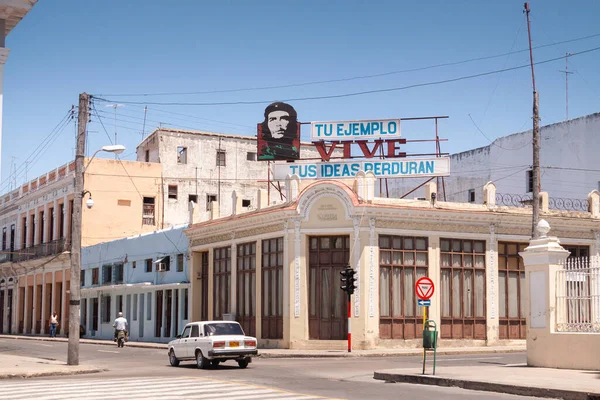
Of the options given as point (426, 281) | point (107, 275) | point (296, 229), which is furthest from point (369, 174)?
point (107, 275)

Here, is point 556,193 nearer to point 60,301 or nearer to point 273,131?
Result: point 273,131

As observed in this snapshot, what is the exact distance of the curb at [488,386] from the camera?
16.5m

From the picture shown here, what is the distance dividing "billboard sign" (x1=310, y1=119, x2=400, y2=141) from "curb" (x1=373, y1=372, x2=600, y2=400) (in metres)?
20.7

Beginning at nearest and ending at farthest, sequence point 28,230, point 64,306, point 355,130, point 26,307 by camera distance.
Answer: point 355,130, point 64,306, point 26,307, point 28,230

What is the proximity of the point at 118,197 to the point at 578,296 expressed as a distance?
40.2m

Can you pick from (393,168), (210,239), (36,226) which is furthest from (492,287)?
(36,226)

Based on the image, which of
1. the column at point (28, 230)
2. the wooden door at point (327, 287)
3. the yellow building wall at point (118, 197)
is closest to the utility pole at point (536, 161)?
the wooden door at point (327, 287)

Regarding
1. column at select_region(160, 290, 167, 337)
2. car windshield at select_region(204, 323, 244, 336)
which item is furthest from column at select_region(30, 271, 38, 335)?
car windshield at select_region(204, 323, 244, 336)

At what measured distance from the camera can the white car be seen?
85.2 feet

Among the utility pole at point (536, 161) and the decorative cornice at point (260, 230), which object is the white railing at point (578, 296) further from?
the decorative cornice at point (260, 230)

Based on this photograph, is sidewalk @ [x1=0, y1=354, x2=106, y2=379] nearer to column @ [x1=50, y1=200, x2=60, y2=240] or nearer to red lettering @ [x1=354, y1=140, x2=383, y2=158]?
red lettering @ [x1=354, y1=140, x2=383, y2=158]

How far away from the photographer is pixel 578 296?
22.5m

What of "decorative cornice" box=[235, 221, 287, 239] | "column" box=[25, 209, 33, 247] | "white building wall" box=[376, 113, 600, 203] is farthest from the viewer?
"column" box=[25, 209, 33, 247]

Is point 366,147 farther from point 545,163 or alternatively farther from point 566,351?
point 566,351
